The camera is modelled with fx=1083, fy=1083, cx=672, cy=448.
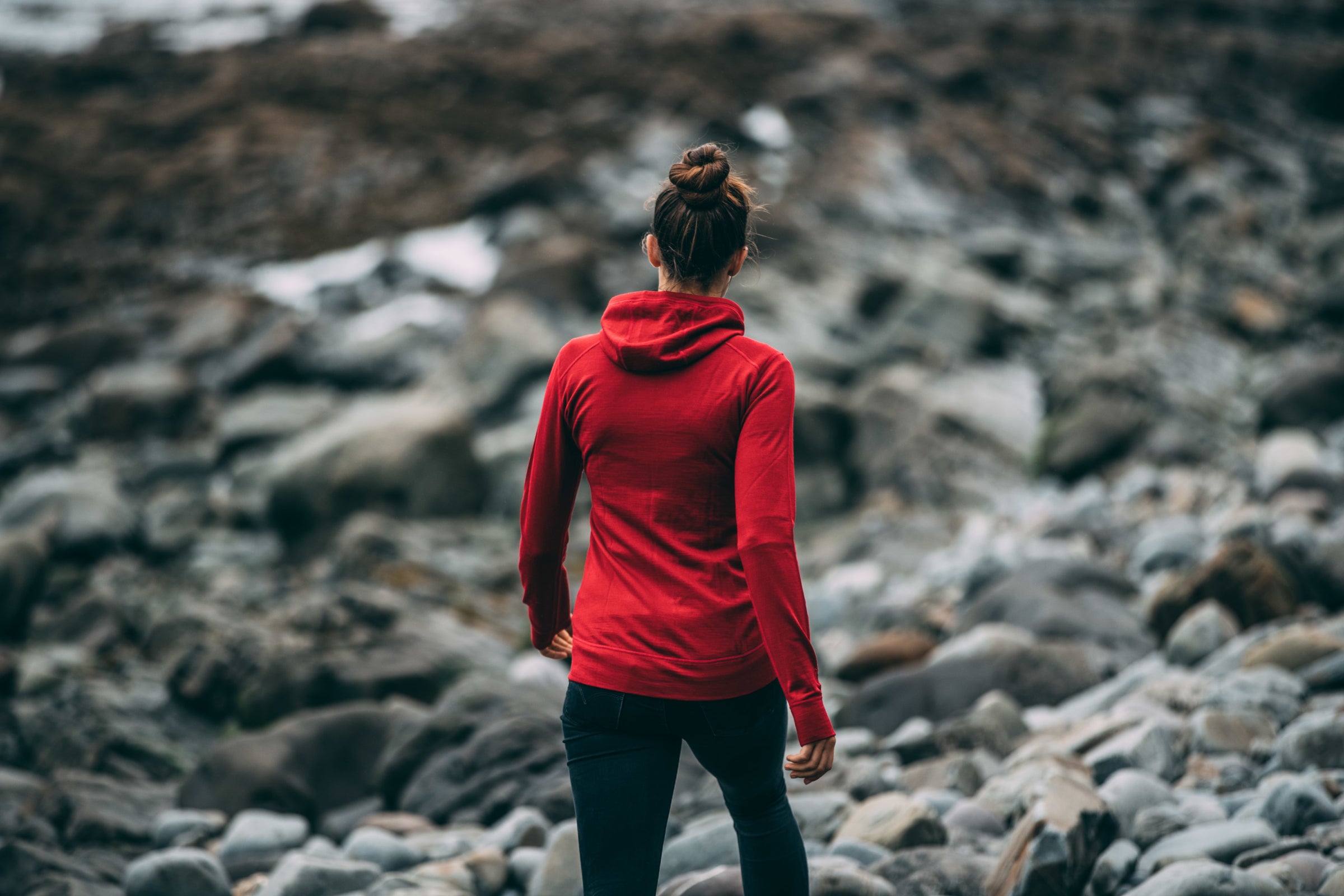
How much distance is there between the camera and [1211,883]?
3242 millimetres

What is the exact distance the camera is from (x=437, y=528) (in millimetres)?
11219

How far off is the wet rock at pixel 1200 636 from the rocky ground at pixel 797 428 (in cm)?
2

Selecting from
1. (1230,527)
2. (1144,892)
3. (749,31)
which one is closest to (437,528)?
(1230,527)

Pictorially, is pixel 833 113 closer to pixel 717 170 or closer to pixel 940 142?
pixel 940 142

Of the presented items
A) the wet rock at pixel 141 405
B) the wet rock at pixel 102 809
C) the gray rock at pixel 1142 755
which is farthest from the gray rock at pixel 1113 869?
the wet rock at pixel 141 405

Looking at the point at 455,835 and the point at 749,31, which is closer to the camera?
the point at 455,835

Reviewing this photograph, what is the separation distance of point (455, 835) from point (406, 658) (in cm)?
260

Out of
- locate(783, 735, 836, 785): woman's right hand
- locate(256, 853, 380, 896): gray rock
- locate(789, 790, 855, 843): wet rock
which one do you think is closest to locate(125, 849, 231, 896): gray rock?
locate(256, 853, 380, 896): gray rock

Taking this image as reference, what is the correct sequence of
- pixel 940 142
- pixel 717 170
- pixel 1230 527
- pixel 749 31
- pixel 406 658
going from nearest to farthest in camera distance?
pixel 717 170, pixel 406 658, pixel 1230 527, pixel 940 142, pixel 749 31

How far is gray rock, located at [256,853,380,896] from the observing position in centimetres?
405

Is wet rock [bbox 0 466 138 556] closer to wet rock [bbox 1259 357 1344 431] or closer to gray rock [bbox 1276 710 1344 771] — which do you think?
gray rock [bbox 1276 710 1344 771]

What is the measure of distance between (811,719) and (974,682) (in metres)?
4.06

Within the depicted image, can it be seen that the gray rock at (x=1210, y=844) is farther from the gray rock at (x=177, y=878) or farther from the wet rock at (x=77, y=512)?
the wet rock at (x=77, y=512)

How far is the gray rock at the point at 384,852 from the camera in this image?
14.9 ft
